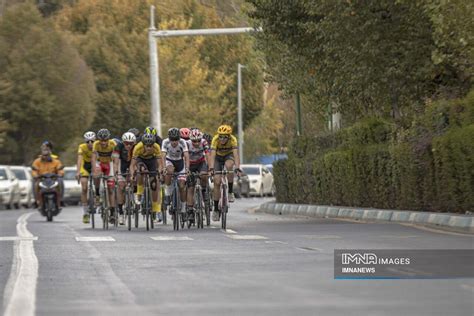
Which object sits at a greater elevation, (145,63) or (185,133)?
(145,63)

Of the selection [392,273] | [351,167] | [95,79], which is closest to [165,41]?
[95,79]

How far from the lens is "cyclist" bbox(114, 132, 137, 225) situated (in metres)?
27.7

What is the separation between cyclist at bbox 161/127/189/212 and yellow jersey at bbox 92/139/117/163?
85.0 inches

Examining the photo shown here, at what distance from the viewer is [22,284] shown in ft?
42.8

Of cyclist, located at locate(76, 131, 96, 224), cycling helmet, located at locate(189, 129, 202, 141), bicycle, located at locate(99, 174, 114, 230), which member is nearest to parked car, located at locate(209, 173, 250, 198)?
cyclist, located at locate(76, 131, 96, 224)

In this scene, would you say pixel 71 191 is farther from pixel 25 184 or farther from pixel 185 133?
pixel 185 133

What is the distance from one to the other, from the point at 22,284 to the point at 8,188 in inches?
1513

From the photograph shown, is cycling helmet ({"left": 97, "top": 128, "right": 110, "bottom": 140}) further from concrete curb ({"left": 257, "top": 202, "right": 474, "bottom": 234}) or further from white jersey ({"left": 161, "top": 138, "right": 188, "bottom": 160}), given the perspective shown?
concrete curb ({"left": 257, "top": 202, "right": 474, "bottom": 234})

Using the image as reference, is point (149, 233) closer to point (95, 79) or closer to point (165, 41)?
point (95, 79)

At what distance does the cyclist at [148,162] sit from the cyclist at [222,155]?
38.1 inches

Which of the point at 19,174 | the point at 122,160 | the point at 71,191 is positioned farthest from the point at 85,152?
the point at 71,191

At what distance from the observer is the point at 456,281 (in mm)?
12672

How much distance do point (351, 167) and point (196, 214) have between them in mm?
7569

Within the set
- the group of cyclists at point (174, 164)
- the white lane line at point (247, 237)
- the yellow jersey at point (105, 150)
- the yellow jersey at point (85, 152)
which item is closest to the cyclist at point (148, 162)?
the group of cyclists at point (174, 164)
